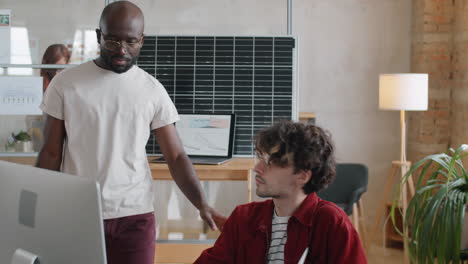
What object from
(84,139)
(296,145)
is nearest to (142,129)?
(84,139)

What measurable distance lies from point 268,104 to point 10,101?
58.7 inches

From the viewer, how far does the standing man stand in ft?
6.02

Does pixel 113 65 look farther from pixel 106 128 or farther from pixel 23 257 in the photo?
pixel 23 257

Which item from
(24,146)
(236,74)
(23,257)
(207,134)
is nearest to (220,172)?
(207,134)

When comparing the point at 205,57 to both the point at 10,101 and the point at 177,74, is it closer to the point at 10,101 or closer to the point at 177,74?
the point at 177,74

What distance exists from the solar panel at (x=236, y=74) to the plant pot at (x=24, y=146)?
85 cm

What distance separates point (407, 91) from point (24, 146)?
264 cm

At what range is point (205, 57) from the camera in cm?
353

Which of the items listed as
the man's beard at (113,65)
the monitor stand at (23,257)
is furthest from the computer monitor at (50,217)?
the man's beard at (113,65)

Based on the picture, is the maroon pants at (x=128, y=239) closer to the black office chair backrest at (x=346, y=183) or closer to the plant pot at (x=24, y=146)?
the plant pot at (x=24, y=146)

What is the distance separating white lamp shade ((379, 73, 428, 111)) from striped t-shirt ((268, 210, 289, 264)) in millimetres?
2941

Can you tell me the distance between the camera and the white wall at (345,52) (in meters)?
5.12

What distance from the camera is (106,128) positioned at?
6.07 feet

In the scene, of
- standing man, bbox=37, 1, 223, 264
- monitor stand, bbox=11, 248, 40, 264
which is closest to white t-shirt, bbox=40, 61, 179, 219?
standing man, bbox=37, 1, 223, 264
